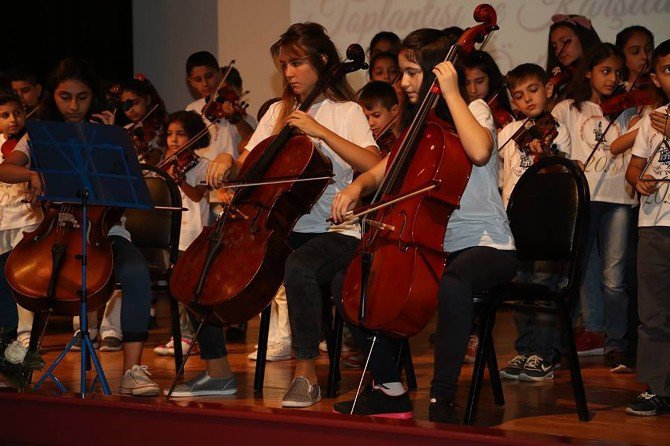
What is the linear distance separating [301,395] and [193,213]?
1677mm

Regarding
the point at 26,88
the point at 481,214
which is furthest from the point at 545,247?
the point at 26,88

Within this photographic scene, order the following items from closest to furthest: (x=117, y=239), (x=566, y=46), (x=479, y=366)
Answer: (x=479, y=366)
(x=117, y=239)
(x=566, y=46)

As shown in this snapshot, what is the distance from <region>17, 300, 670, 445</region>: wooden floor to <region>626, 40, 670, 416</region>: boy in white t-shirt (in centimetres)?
14

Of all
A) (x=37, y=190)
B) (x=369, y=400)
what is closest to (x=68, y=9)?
(x=37, y=190)

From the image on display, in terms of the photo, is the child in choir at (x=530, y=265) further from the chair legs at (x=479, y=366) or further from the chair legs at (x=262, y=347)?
the chair legs at (x=262, y=347)

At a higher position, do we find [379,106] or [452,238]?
[379,106]

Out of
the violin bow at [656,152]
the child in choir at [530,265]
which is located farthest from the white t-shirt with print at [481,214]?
the child in choir at [530,265]

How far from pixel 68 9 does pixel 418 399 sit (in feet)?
14.4

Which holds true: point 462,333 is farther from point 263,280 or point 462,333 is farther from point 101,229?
point 101,229

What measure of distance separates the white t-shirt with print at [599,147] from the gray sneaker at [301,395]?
1.55 metres

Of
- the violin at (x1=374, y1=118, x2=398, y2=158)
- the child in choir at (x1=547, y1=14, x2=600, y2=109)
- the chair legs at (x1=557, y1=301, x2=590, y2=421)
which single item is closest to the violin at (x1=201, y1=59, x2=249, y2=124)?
the violin at (x1=374, y1=118, x2=398, y2=158)

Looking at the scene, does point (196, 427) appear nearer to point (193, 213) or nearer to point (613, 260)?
point (613, 260)

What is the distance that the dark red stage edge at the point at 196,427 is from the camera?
208cm

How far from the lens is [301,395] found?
315cm
